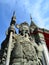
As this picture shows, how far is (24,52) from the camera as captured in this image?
12336 mm

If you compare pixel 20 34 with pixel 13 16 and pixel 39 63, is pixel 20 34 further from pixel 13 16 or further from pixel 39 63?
pixel 39 63

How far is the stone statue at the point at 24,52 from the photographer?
11.8 meters

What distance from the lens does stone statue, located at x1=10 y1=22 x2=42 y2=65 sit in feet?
38.7

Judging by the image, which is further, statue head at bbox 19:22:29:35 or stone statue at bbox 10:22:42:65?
statue head at bbox 19:22:29:35

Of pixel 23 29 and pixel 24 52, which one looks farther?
pixel 23 29

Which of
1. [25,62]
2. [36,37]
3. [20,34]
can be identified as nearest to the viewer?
[25,62]

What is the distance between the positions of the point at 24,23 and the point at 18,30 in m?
0.77

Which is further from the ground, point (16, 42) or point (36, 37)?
point (36, 37)

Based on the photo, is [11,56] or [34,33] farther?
[34,33]

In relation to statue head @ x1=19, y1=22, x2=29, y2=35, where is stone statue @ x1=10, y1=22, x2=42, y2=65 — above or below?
below

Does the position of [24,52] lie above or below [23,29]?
below

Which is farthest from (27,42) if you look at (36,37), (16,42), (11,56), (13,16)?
→ (36,37)

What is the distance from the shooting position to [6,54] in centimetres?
1223

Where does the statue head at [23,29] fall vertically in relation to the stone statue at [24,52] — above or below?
above
